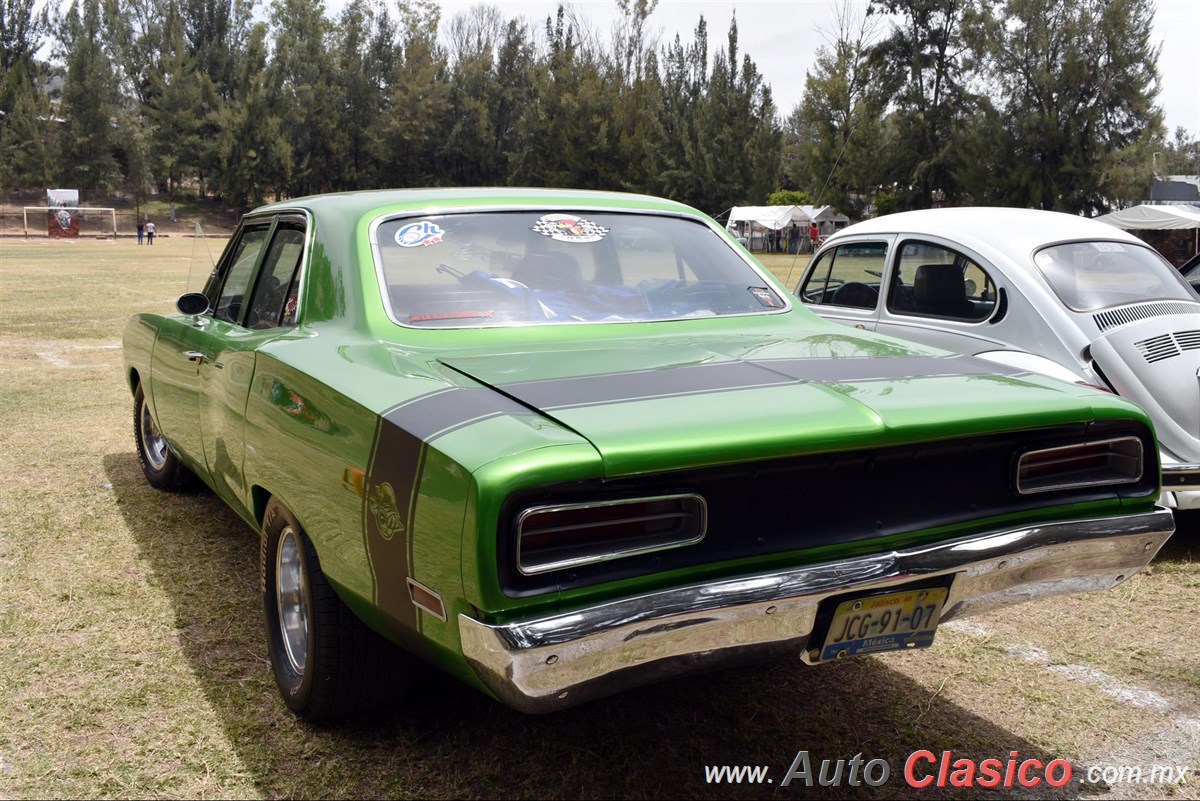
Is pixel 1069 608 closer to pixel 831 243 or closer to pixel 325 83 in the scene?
pixel 831 243

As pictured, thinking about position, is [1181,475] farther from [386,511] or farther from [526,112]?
[526,112]

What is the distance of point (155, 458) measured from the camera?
231 inches

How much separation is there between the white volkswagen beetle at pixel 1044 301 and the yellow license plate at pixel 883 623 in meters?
2.77


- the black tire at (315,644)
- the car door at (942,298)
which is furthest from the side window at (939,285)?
the black tire at (315,644)

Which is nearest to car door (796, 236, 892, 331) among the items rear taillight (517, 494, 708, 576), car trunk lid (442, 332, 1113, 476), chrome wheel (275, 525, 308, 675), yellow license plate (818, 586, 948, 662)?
car trunk lid (442, 332, 1113, 476)

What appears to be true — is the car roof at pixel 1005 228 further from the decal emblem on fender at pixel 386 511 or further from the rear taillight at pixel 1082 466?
the decal emblem on fender at pixel 386 511

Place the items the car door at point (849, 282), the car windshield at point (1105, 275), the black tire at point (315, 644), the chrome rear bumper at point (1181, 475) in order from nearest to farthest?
the black tire at point (315, 644)
the chrome rear bumper at point (1181, 475)
the car windshield at point (1105, 275)
the car door at point (849, 282)

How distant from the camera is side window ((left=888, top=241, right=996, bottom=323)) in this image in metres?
5.95

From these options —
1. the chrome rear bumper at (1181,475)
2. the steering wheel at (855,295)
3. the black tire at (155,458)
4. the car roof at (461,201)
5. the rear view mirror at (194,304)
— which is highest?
the car roof at (461,201)

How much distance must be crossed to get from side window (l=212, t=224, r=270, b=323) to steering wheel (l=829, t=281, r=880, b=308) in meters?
3.84

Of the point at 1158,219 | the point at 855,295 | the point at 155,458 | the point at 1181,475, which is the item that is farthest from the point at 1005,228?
the point at 1158,219

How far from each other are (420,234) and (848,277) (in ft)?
13.7

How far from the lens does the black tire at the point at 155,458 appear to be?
554 cm

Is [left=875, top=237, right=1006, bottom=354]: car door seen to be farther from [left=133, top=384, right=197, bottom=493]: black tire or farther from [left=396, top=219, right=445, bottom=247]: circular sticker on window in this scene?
[left=133, top=384, right=197, bottom=493]: black tire
